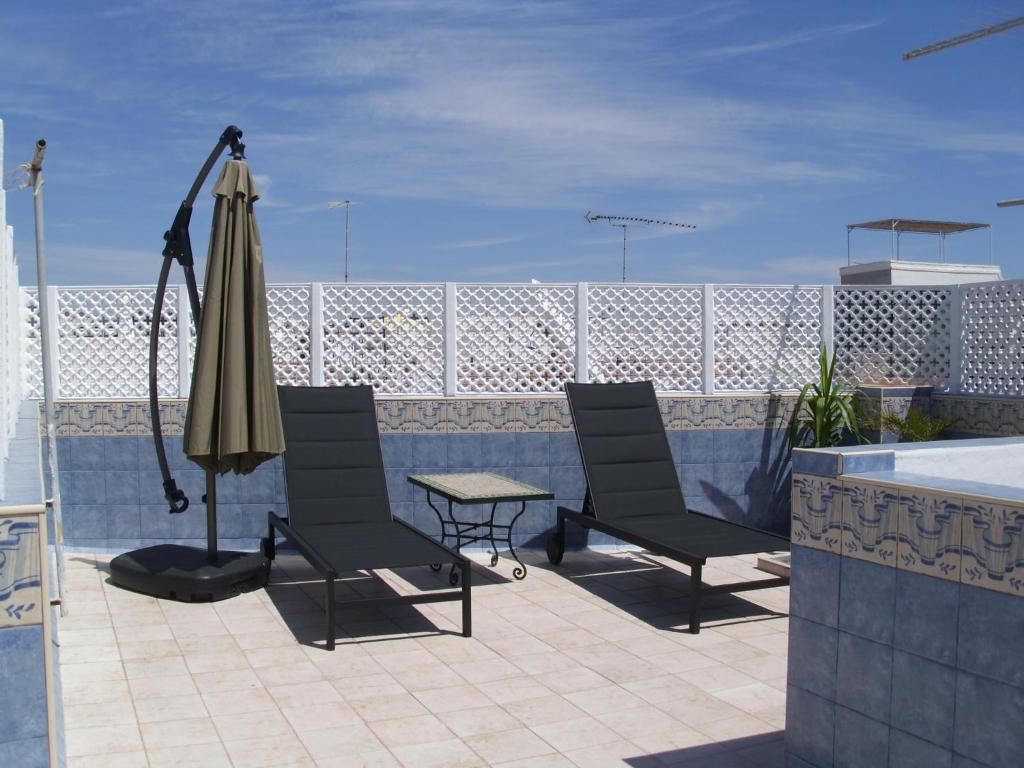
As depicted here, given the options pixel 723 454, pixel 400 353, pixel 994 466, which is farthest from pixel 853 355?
pixel 994 466

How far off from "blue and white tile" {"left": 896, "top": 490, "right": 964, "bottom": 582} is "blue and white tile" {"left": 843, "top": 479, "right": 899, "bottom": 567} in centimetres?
3

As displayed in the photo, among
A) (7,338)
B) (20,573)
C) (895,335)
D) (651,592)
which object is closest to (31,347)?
(7,338)

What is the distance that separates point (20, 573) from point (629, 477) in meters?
4.69

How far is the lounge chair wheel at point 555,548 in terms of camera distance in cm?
662

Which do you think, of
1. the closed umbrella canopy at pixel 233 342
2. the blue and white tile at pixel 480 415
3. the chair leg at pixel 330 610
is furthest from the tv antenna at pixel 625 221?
the chair leg at pixel 330 610

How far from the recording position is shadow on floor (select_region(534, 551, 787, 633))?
5461 mm

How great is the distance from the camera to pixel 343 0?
8273 millimetres

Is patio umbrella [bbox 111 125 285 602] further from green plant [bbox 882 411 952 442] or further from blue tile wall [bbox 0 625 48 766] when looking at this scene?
green plant [bbox 882 411 952 442]

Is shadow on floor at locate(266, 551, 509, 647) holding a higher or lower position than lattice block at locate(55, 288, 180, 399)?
lower

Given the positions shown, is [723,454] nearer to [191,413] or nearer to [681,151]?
[191,413]

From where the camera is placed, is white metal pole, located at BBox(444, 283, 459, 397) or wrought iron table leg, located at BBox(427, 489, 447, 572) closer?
wrought iron table leg, located at BBox(427, 489, 447, 572)

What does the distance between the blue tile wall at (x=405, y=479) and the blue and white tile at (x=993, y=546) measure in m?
4.77

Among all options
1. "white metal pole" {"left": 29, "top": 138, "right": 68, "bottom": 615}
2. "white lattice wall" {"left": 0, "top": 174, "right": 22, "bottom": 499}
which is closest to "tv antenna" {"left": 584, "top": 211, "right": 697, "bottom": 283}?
"white lattice wall" {"left": 0, "top": 174, "right": 22, "bottom": 499}

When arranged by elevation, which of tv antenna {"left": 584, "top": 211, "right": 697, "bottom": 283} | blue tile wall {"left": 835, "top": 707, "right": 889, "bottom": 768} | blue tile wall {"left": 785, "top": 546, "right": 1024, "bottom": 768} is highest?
tv antenna {"left": 584, "top": 211, "right": 697, "bottom": 283}
